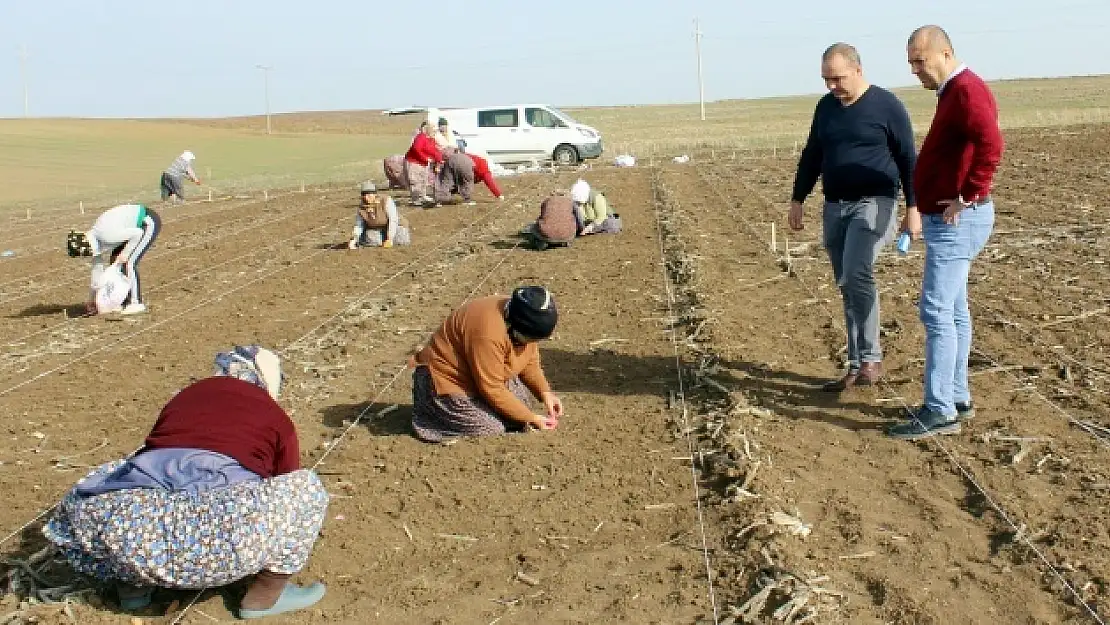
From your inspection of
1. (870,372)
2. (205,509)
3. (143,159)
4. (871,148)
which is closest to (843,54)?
(871,148)

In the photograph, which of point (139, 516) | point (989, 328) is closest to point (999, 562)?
point (139, 516)

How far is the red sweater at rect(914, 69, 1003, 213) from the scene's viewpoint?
4965mm

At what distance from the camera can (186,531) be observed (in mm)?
3691

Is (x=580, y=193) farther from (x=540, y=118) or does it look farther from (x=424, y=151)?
(x=540, y=118)

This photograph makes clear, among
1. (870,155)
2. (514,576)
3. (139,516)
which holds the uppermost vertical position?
(870,155)

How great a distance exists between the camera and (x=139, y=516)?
12.1 ft

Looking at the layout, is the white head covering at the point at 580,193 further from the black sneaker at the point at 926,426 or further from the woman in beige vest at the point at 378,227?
the black sneaker at the point at 926,426

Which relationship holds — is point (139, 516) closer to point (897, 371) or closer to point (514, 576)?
point (514, 576)

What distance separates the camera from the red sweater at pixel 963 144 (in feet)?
16.3

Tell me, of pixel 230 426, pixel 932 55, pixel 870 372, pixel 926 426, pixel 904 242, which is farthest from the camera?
pixel 870 372

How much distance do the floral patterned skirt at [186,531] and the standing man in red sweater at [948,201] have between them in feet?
9.77

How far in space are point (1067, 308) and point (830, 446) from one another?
3.33 metres

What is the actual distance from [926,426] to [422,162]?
13.6 meters

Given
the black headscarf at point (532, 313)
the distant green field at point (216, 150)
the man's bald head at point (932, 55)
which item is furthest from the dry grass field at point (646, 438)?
the distant green field at point (216, 150)
